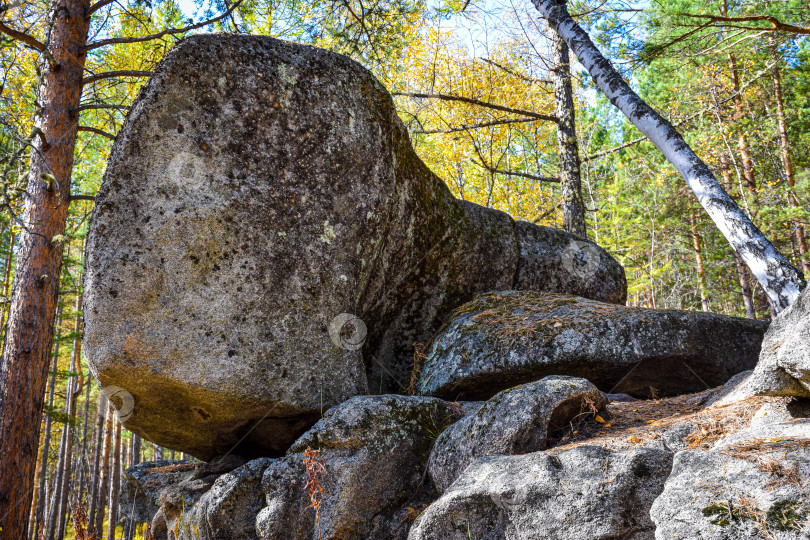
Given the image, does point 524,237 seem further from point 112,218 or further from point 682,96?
point 682,96

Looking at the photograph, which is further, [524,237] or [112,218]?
[524,237]

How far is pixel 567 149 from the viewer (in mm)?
10539

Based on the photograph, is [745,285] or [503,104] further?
[745,285]

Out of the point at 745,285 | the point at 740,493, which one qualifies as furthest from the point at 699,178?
the point at 745,285

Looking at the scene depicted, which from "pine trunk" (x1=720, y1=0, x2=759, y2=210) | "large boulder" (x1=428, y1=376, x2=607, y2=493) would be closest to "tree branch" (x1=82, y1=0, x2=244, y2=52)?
"large boulder" (x1=428, y1=376, x2=607, y2=493)

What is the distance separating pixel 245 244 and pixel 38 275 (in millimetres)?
4177

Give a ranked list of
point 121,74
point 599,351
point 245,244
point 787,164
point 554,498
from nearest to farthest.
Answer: point 554,498
point 245,244
point 599,351
point 121,74
point 787,164

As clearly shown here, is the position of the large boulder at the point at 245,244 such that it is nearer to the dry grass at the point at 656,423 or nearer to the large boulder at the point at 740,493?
the dry grass at the point at 656,423

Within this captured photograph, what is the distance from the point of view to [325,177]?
15.1 ft

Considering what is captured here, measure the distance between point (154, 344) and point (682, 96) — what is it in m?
19.1

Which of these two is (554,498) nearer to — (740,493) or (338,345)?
(740,493)

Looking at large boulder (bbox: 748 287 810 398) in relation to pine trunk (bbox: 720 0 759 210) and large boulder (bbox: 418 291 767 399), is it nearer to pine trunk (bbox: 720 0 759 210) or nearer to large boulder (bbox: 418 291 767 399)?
large boulder (bbox: 418 291 767 399)

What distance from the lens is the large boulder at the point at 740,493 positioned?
190cm

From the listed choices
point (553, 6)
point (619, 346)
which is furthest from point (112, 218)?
point (553, 6)
